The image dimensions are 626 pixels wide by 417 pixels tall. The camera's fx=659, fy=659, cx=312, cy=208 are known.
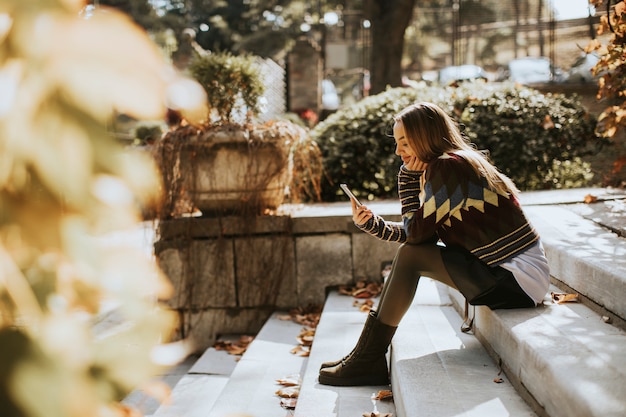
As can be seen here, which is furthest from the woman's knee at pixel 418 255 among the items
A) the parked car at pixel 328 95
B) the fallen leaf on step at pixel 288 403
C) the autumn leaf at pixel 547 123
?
the parked car at pixel 328 95

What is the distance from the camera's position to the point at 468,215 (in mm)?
2773

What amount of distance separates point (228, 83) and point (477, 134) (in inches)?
95.5

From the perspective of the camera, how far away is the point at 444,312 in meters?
3.59

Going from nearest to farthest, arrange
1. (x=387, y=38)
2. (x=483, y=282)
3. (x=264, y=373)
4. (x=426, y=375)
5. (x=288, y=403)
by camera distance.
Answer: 1. (x=426, y=375)
2. (x=483, y=282)
3. (x=288, y=403)
4. (x=264, y=373)
5. (x=387, y=38)

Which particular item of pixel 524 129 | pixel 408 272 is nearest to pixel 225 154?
pixel 408 272

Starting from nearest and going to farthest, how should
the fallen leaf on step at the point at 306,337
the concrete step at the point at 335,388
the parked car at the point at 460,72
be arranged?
the concrete step at the point at 335,388 → the fallen leaf on step at the point at 306,337 → the parked car at the point at 460,72

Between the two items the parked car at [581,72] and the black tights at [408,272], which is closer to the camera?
the black tights at [408,272]

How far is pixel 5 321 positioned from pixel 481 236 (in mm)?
2378

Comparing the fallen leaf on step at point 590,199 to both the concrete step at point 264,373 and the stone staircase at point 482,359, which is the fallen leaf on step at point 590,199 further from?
the concrete step at point 264,373

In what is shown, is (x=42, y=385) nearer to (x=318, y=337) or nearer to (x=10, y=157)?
(x=10, y=157)

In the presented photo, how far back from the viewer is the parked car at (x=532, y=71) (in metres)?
15.2

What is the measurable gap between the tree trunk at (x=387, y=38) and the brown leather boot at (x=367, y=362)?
8703 millimetres

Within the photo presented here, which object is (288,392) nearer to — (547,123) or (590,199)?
(590,199)

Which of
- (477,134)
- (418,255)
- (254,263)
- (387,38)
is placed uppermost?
(387,38)
